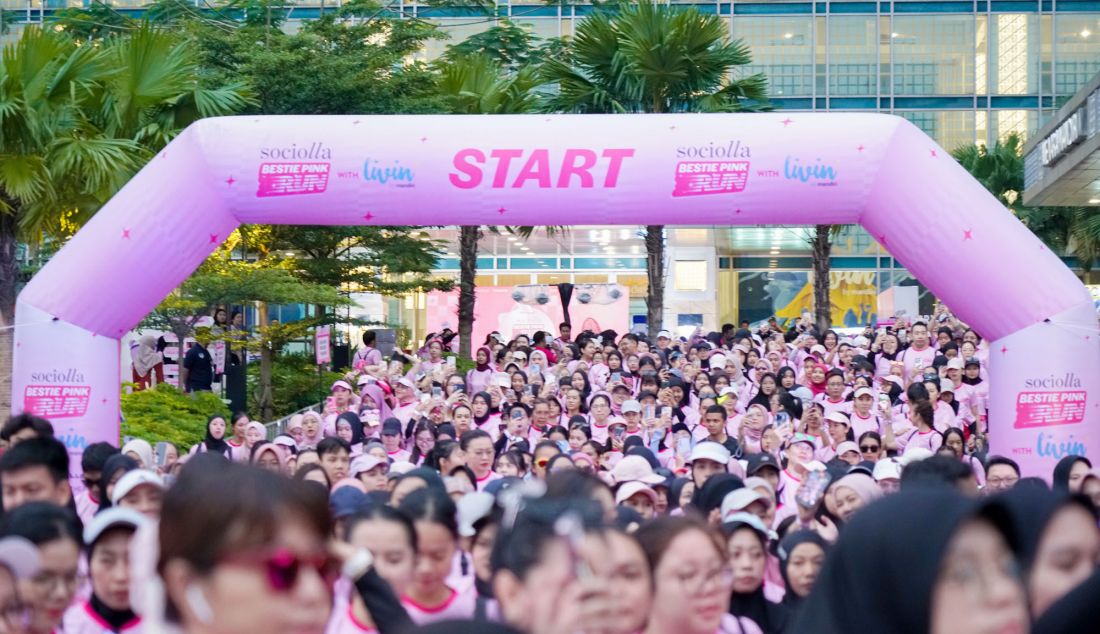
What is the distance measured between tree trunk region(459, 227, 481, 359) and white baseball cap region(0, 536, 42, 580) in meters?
18.1

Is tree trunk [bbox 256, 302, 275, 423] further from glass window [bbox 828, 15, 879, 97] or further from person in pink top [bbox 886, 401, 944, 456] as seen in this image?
glass window [bbox 828, 15, 879, 97]

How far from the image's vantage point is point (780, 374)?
45.8 feet

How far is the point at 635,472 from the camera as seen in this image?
312 inches

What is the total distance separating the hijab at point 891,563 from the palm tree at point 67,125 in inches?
403

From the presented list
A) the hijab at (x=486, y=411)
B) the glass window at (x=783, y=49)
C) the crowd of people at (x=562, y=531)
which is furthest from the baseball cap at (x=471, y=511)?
the glass window at (x=783, y=49)

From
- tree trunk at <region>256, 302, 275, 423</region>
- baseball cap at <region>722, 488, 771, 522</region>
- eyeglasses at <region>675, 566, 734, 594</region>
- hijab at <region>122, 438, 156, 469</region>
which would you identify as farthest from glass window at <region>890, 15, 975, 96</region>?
eyeglasses at <region>675, 566, 734, 594</region>

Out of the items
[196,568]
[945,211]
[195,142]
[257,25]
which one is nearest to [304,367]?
[257,25]

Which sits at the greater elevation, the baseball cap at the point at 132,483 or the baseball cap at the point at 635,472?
the baseball cap at the point at 132,483

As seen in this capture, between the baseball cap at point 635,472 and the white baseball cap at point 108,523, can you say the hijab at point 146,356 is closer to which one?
the baseball cap at point 635,472

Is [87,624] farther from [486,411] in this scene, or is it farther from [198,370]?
[198,370]

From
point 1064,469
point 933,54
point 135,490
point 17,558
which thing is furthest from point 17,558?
point 933,54

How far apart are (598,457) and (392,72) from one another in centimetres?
1200

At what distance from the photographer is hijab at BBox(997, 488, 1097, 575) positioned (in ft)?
8.56

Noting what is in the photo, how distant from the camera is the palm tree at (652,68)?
734 inches
